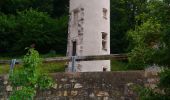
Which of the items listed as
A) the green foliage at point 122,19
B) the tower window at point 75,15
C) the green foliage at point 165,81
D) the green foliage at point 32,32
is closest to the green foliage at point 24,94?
the green foliage at point 165,81

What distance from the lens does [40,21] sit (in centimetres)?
4534

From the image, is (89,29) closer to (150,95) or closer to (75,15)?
(75,15)

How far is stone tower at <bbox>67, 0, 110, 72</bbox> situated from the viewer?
28.6m

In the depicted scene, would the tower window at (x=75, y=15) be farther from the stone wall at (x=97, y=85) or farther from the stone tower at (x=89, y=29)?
the stone wall at (x=97, y=85)

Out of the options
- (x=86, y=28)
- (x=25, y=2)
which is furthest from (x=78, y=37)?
(x=25, y=2)

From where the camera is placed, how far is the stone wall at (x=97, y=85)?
37.4ft

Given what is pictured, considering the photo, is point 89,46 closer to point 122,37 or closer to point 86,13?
point 86,13

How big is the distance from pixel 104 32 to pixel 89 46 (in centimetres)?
153

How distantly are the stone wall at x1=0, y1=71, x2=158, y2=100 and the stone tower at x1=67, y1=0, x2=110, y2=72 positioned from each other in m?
15.7

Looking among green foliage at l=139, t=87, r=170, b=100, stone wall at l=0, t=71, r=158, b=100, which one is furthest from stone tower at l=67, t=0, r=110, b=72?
green foliage at l=139, t=87, r=170, b=100

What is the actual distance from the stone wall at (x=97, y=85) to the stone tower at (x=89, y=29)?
15.7 meters

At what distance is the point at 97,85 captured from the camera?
38.7 feet

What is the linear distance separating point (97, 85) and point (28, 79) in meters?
3.53

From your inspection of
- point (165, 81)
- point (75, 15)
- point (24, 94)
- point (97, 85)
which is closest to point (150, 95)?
point (165, 81)
